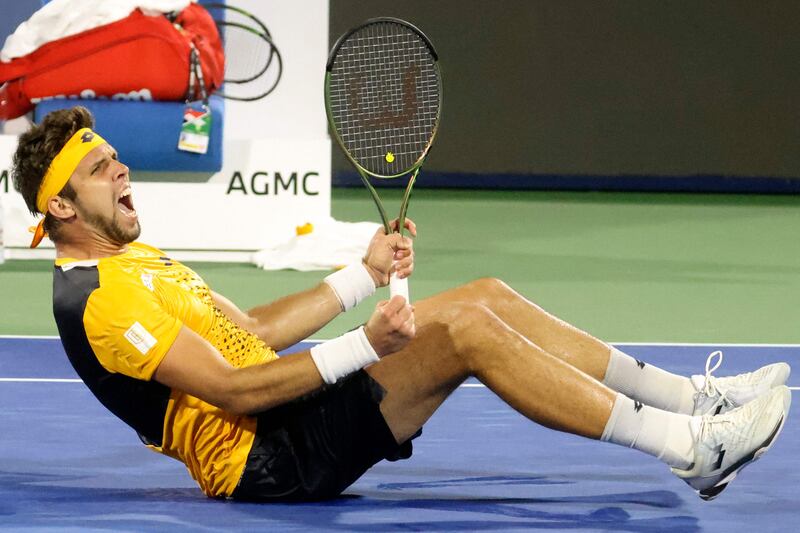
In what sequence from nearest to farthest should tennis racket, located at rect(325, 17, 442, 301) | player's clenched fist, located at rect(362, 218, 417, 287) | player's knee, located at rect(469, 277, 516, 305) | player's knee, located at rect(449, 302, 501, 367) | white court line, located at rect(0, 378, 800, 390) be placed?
player's knee, located at rect(449, 302, 501, 367), player's clenched fist, located at rect(362, 218, 417, 287), player's knee, located at rect(469, 277, 516, 305), tennis racket, located at rect(325, 17, 442, 301), white court line, located at rect(0, 378, 800, 390)

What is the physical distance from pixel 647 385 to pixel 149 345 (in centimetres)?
137

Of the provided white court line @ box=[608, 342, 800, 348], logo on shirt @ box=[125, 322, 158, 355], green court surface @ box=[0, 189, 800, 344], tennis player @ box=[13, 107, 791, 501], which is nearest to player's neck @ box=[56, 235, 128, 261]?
tennis player @ box=[13, 107, 791, 501]

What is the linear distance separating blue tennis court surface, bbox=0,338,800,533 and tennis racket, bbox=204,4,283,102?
15.5ft

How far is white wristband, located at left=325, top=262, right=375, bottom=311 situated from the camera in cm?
426

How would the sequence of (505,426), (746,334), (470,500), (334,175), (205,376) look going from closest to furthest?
(205,376) → (470,500) → (505,426) → (746,334) → (334,175)

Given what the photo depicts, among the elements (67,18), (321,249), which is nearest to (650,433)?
(321,249)

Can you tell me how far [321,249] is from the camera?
27.9ft

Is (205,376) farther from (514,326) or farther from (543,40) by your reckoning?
(543,40)

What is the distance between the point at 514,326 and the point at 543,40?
863cm

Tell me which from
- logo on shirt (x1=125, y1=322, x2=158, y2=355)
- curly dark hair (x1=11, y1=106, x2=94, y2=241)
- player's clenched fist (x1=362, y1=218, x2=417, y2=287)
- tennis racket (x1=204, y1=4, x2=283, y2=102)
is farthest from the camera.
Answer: tennis racket (x1=204, y1=4, x2=283, y2=102)

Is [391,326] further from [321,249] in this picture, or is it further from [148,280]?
[321,249]

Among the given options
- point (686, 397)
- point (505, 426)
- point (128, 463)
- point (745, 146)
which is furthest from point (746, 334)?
point (745, 146)

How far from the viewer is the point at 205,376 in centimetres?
362

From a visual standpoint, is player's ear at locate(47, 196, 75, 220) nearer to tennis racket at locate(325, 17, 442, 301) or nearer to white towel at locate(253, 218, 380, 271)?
tennis racket at locate(325, 17, 442, 301)
